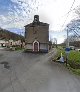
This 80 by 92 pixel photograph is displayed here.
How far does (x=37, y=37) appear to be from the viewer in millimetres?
54812

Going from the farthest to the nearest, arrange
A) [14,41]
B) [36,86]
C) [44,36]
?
[14,41]
[44,36]
[36,86]

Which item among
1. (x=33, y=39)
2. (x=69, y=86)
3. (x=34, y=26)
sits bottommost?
(x=69, y=86)

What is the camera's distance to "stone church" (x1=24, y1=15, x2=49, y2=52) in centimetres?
5384

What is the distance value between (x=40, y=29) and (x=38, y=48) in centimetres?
521

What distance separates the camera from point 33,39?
2170 inches

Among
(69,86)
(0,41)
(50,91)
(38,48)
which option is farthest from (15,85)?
(0,41)

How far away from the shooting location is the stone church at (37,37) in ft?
177

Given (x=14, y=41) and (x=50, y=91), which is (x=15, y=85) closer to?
(x=50, y=91)

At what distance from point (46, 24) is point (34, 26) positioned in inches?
136

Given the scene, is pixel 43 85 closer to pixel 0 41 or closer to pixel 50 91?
pixel 50 91

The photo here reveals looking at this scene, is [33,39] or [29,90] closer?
[29,90]

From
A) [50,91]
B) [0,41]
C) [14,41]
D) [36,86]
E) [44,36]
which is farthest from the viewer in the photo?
[14,41]

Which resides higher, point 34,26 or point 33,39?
point 34,26

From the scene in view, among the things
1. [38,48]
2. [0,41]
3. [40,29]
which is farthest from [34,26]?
[0,41]
